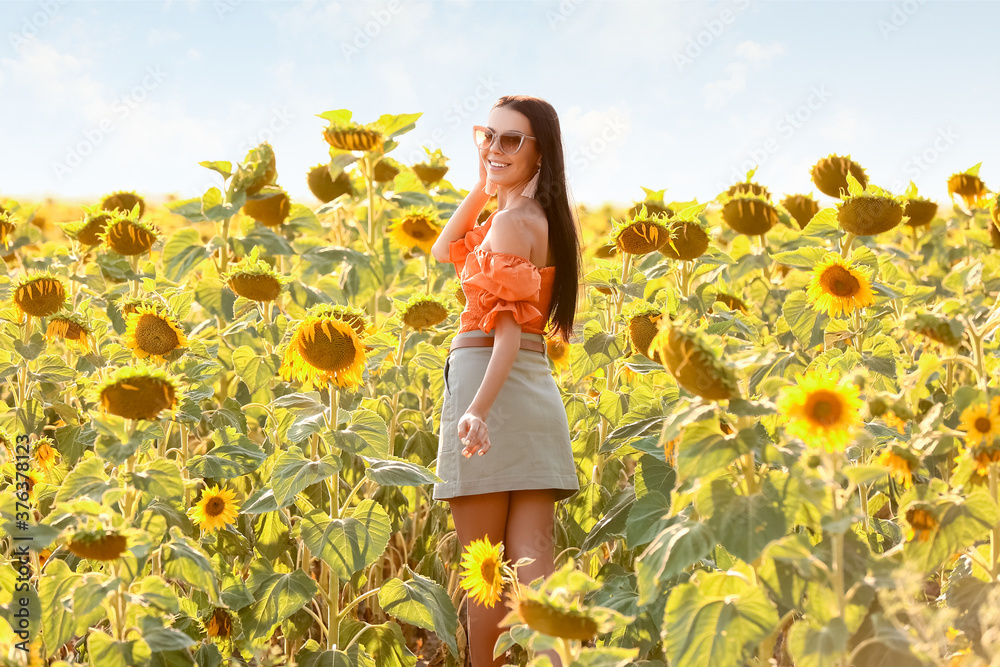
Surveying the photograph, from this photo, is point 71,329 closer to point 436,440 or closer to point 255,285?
point 255,285

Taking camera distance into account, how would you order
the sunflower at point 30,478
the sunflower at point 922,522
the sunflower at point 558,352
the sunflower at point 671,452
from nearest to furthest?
1. the sunflower at point 922,522
2. the sunflower at point 671,452
3. the sunflower at point 30,478
4. the sunflower at point 558,352

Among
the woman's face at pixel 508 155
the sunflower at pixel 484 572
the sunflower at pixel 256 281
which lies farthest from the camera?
the sunflower at pixel 256 281

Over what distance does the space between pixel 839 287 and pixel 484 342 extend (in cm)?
124

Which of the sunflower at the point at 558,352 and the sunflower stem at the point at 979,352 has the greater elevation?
the sunflower at the point at 558,352

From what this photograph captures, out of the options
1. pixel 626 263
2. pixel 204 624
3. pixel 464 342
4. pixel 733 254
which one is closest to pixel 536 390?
pixel 464 342

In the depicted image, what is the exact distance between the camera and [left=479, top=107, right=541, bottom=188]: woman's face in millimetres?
2629

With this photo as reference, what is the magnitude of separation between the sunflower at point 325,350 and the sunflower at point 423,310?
0.88 metres

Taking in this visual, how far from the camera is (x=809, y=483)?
156 cm

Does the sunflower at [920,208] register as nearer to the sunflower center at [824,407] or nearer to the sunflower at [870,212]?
the sunflower at [870,212]

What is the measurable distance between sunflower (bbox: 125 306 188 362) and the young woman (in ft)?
3.02

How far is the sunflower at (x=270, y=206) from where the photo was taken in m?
3.77

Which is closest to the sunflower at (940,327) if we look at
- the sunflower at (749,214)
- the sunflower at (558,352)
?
the sunflower at (558,352)

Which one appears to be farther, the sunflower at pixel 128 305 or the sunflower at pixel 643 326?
the sunflower at pixel 128 305

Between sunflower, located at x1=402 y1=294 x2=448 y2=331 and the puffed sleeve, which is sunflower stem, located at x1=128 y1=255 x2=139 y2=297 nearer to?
sunflower, located at x1=402 y1=294 x2=448 y2=331
